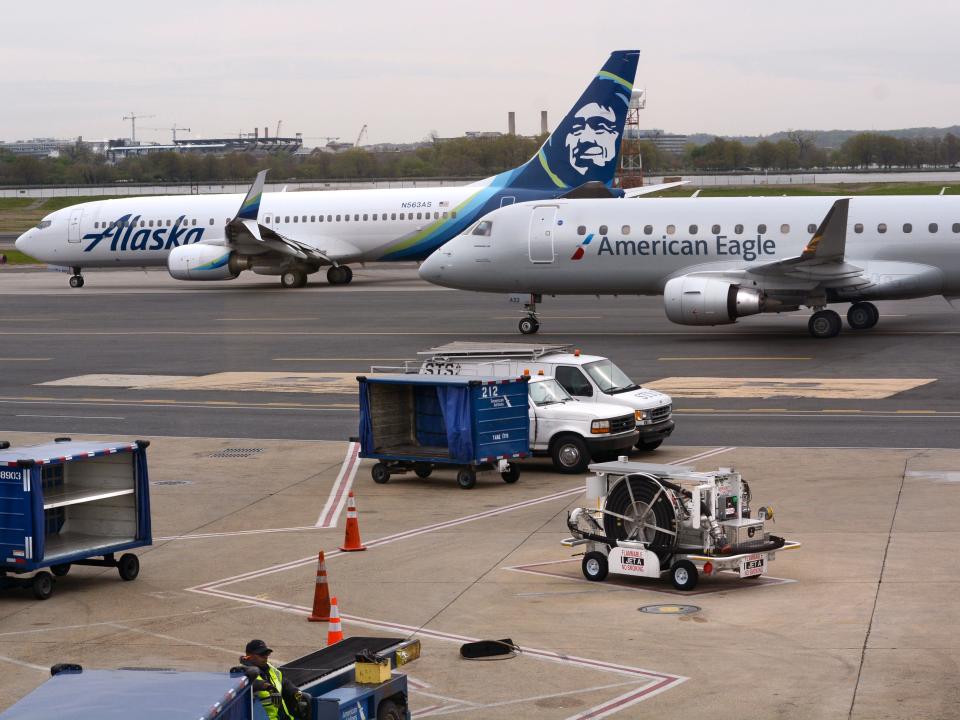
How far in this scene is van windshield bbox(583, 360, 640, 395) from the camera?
2555cm

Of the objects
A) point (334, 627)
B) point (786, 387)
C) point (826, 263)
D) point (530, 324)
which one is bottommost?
point (786, 387)

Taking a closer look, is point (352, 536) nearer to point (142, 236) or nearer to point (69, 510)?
point (69, 510)

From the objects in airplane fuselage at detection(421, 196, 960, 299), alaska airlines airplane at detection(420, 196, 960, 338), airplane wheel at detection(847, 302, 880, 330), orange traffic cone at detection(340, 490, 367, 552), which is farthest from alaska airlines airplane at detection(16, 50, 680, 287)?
orange traffic cone at detection(340, 490, 367, 552)

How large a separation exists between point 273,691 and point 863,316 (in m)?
36.1

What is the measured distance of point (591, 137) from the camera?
59.5 meters

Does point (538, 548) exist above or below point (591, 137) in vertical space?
below

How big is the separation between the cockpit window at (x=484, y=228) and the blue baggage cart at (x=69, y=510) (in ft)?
89.0

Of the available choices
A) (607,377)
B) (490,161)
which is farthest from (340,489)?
(490,161)

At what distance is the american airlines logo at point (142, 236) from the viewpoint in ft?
218

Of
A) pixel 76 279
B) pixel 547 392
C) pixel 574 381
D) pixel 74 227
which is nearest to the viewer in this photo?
pixel 547 392

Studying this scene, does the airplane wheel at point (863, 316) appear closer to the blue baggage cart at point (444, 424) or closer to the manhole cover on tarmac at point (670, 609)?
the blue baggage cart at point (444, 424)

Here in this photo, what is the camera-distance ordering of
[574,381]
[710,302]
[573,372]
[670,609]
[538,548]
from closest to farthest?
[670,609]
[538,548]
[574,381]
[573,372]
[710,302]

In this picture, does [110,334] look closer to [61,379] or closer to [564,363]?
[61,379]

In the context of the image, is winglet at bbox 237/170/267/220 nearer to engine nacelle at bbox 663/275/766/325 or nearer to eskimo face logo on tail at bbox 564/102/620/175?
eskimo face logo on tail at bbox 564/102/620/175
